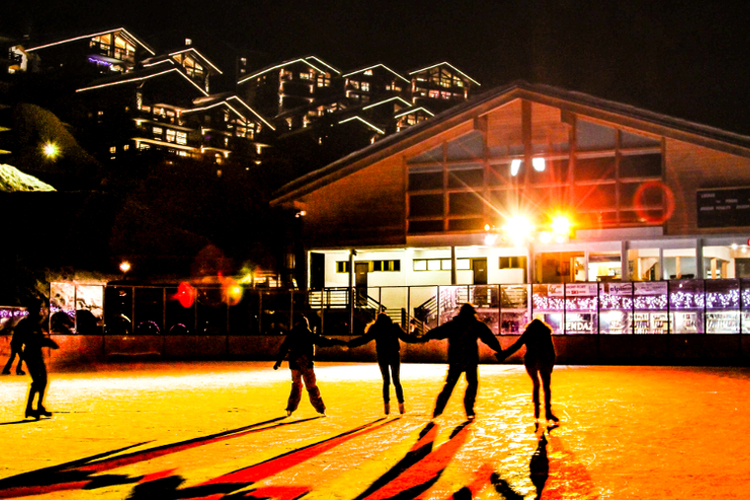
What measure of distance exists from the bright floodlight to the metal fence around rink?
31328mm

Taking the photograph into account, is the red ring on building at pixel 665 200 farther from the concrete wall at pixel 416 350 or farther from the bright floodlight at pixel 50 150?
the bright floodlight at pixel 50 150

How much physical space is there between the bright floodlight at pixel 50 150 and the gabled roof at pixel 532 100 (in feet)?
91.4

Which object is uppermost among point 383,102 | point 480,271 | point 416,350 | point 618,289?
point 383,102

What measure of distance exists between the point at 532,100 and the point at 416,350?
1343 centimetres

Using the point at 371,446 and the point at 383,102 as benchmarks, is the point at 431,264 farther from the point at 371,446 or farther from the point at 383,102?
the point at 383,102

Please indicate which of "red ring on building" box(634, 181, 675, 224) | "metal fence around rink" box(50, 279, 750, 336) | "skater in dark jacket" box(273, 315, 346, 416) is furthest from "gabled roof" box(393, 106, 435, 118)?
"skater in dark jacket" box(273, 315, 346, 416)

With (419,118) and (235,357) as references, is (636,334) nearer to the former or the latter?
(235,357)

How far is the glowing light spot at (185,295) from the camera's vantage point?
32.8m

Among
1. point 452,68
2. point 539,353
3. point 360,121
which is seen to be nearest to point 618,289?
point 539,353

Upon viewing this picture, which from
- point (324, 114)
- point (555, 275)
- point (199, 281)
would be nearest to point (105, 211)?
point (199, 281)

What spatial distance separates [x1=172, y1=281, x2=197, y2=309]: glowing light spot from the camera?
108 feet

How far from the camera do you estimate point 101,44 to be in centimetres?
8619

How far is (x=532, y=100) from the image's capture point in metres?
36.6

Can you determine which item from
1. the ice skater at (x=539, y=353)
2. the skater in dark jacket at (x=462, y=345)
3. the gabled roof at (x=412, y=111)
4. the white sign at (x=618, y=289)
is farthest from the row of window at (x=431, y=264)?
the gabled roof at (x=412, y=111)
